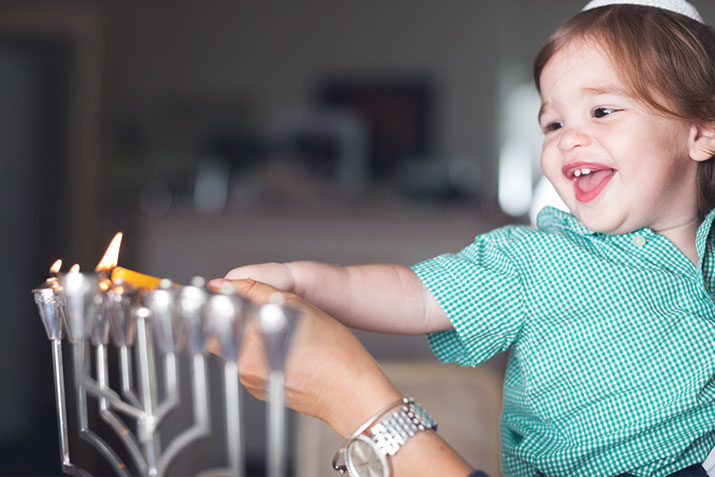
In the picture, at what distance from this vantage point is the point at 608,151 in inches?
29.2

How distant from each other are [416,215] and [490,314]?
7.45 feet

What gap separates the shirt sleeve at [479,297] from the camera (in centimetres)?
73

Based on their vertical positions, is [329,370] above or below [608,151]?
below

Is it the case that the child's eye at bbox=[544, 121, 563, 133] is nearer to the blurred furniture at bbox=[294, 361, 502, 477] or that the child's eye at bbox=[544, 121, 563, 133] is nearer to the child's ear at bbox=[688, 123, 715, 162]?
the child's ear at bbox=[688, 123, 715, 162]

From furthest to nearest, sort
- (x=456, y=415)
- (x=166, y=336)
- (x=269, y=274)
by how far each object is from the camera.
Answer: (x=456, y=415) < (x=269, y=274) < (x=166, y=336)

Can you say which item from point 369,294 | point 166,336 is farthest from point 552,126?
point 166,336

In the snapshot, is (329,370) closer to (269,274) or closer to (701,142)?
(269,274)

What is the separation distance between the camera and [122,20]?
6.00 metres

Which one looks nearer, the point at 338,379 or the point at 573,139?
the point at 338,379

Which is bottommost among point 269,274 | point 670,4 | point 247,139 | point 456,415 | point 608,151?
point 247,139

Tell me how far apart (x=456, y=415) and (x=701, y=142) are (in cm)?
61

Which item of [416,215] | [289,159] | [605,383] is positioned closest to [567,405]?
[605,383]

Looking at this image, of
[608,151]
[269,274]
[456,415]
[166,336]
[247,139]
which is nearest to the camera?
[166,336]

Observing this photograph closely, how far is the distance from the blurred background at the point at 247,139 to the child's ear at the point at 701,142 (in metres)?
1.99
